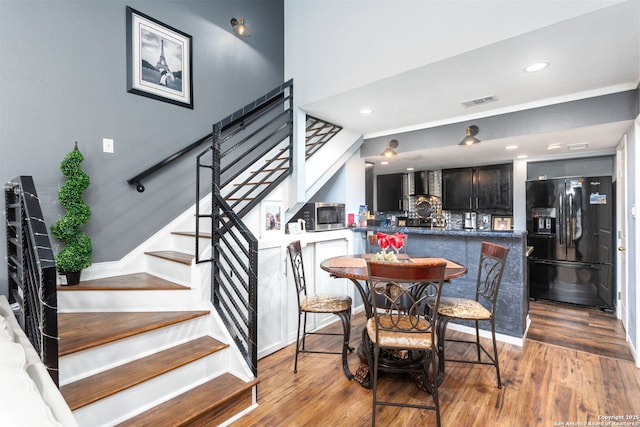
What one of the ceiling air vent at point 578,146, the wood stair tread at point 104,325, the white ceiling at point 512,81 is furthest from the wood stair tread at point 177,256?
the ceiling air vent at point 578,146

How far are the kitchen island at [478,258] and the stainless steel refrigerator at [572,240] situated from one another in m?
1.42

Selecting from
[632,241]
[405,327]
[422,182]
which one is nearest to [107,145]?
[405,327]

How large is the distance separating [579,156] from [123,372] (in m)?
6.08

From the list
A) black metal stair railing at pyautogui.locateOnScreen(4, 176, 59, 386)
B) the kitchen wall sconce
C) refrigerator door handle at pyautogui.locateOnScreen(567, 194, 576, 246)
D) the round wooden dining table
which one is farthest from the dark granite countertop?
black metal stair railing at pyautogui.locateOnScreen(4, 176, 59, 386)

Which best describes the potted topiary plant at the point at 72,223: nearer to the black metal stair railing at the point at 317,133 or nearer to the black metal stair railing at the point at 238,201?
the black metal stair railing at the point at 238,201

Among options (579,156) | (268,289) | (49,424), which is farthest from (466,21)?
(579,156)

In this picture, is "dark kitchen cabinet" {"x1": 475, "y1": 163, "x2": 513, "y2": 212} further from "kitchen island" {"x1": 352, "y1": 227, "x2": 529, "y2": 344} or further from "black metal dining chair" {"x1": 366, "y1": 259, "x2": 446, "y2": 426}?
"black metal dining chair" {"x1": 366, "y1": 259, "x2": 446, "y2": 426}

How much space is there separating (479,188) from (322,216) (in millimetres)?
3449

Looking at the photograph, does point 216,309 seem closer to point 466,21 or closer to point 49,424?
point 49,424

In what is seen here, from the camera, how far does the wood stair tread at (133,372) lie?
1.57 m

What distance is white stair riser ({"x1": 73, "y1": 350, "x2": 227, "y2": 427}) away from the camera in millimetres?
1567

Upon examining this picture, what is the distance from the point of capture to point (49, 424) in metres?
0.73

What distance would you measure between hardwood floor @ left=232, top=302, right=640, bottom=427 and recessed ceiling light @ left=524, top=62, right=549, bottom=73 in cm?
241

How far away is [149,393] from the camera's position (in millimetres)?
1772
